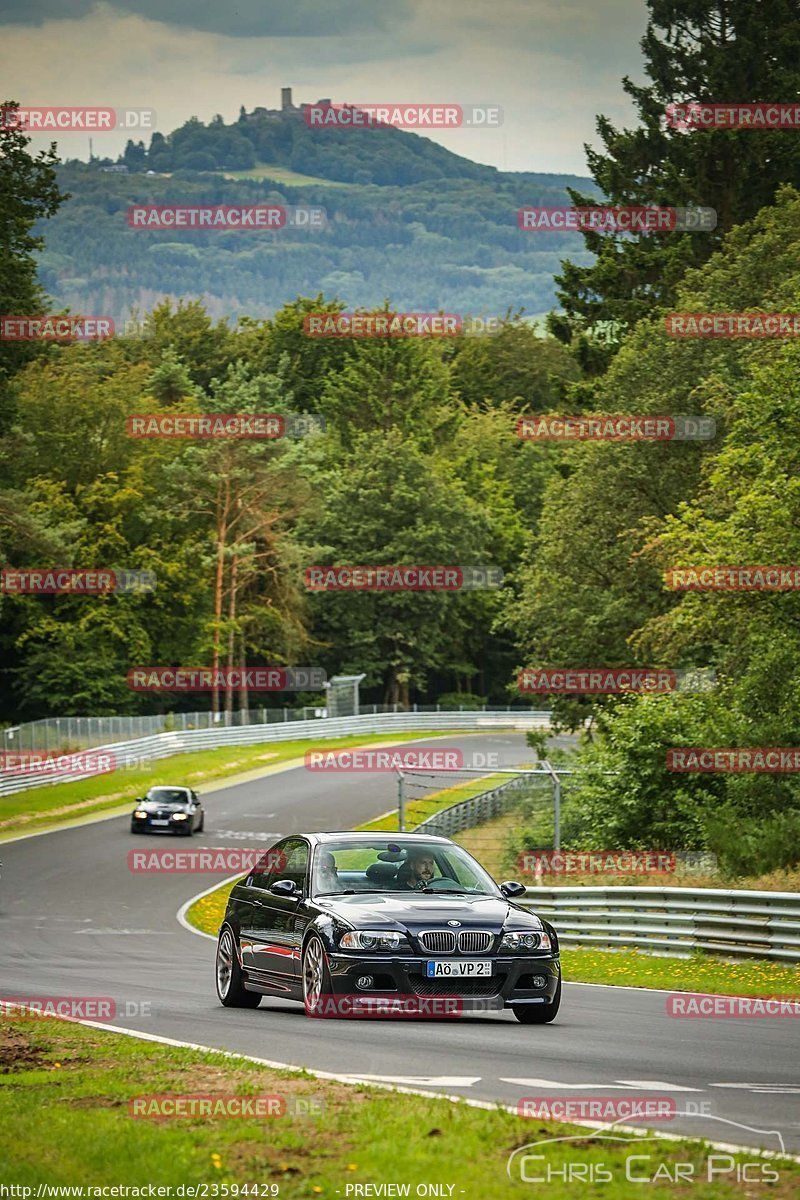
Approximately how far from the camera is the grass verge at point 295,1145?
7.03m

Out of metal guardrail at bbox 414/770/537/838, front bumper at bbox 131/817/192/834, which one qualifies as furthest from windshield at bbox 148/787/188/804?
metal guardrail at bbox 414/770/537/838

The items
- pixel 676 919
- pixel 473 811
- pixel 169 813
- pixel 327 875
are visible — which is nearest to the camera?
pixel 327 875

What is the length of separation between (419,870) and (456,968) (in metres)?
1.43

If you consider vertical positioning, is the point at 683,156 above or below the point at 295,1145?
above

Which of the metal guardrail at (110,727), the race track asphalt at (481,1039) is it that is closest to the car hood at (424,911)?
the race track asphalt at (481,1039)

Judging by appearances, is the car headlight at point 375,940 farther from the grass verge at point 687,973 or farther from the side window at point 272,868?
the grass verge at point 687,973

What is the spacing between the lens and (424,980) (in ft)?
43.8

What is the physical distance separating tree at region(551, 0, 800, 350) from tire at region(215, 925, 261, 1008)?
146 ft

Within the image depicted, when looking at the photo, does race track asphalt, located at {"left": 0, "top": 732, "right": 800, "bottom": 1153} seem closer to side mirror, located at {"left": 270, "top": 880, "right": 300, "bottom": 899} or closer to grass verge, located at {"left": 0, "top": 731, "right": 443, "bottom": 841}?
side mirror, located at {"left": 270, "top": 880, "right": 300, "bottom": 899}

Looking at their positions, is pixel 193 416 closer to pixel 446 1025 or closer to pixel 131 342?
pixel 131 342

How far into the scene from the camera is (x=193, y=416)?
90.7m

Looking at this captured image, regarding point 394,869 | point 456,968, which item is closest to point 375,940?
point 456,968

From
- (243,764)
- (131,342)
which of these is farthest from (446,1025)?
(131,342)

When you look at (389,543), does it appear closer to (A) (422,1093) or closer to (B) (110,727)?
(B) (110,727)
